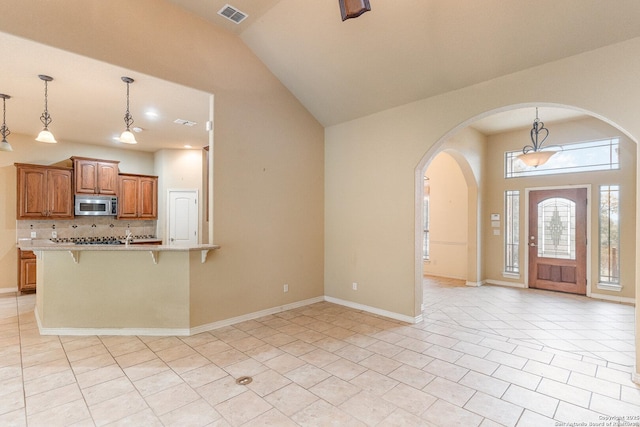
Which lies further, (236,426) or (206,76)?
(206,76)

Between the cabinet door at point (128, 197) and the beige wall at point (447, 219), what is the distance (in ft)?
24.0

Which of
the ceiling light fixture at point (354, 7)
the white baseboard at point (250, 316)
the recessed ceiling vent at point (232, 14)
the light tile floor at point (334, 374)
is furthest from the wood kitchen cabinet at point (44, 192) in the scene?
the ceiling light fixture at point (354, 7)

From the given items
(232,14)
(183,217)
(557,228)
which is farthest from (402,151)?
(183,217)

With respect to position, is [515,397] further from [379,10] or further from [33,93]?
[33,93]

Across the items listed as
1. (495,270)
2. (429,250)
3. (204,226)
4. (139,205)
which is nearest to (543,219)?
(495,270)

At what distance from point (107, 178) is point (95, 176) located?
0.22 meters

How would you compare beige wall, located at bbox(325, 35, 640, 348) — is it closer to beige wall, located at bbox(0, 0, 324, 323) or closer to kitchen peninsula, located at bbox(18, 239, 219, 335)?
beige wall, located at bbox(0, 0, 324, 323)

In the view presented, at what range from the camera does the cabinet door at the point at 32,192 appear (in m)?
5.84

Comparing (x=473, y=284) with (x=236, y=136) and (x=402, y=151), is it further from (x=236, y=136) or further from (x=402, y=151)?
(x=236, y=136)

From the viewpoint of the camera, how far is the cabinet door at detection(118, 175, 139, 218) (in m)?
7.03

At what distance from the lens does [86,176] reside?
652 cm

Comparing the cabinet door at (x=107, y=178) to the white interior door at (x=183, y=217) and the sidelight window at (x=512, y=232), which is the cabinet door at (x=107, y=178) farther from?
the sidelight window at (x=512, y=232)

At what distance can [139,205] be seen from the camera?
7.26 metres

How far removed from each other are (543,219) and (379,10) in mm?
5628
